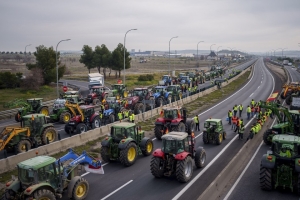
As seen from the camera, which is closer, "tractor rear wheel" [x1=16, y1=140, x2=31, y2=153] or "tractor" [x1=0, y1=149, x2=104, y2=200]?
"tractor" [x1=0, y1=149, x2=104, y2=200]

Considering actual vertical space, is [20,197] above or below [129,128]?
below

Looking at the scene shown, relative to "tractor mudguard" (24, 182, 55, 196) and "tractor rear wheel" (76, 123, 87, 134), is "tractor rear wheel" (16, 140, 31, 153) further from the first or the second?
"tractor mudguard" (24, 182, 55, 196)

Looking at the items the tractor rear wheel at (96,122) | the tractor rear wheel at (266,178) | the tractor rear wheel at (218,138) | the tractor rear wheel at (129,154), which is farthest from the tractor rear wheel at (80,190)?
the tractor rear wheel at (96,122)

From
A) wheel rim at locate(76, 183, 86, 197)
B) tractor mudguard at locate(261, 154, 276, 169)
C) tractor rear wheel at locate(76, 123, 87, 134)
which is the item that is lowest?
wheel rim at locate(76, 183, 86, 197)

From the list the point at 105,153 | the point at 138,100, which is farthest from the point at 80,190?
the point at 138,100

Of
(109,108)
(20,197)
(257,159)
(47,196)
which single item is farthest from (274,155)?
(109,108)

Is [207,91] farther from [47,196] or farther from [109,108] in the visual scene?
[47,196]

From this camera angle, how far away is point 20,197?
10.9 meters

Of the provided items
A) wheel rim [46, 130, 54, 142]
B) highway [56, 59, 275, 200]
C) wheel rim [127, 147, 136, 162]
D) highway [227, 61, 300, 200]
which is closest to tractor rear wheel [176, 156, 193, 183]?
highway [56, 59, 275, 200]

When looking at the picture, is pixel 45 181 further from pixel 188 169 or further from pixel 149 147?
pixel 149 147

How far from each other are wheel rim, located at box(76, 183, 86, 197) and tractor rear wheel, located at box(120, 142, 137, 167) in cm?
376

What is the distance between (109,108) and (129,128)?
11.3 metres

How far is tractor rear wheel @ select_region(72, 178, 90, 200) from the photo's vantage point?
1220 centimetres

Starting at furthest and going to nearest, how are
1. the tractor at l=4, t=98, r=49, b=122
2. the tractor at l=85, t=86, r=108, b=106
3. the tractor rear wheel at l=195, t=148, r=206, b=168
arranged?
the tractor at l=85, t=86, r=108, b=106
the tractor at l=4, t=98, r=49, b=122
the tractor rear wheel at l=195, t=148, r=206, b=168
